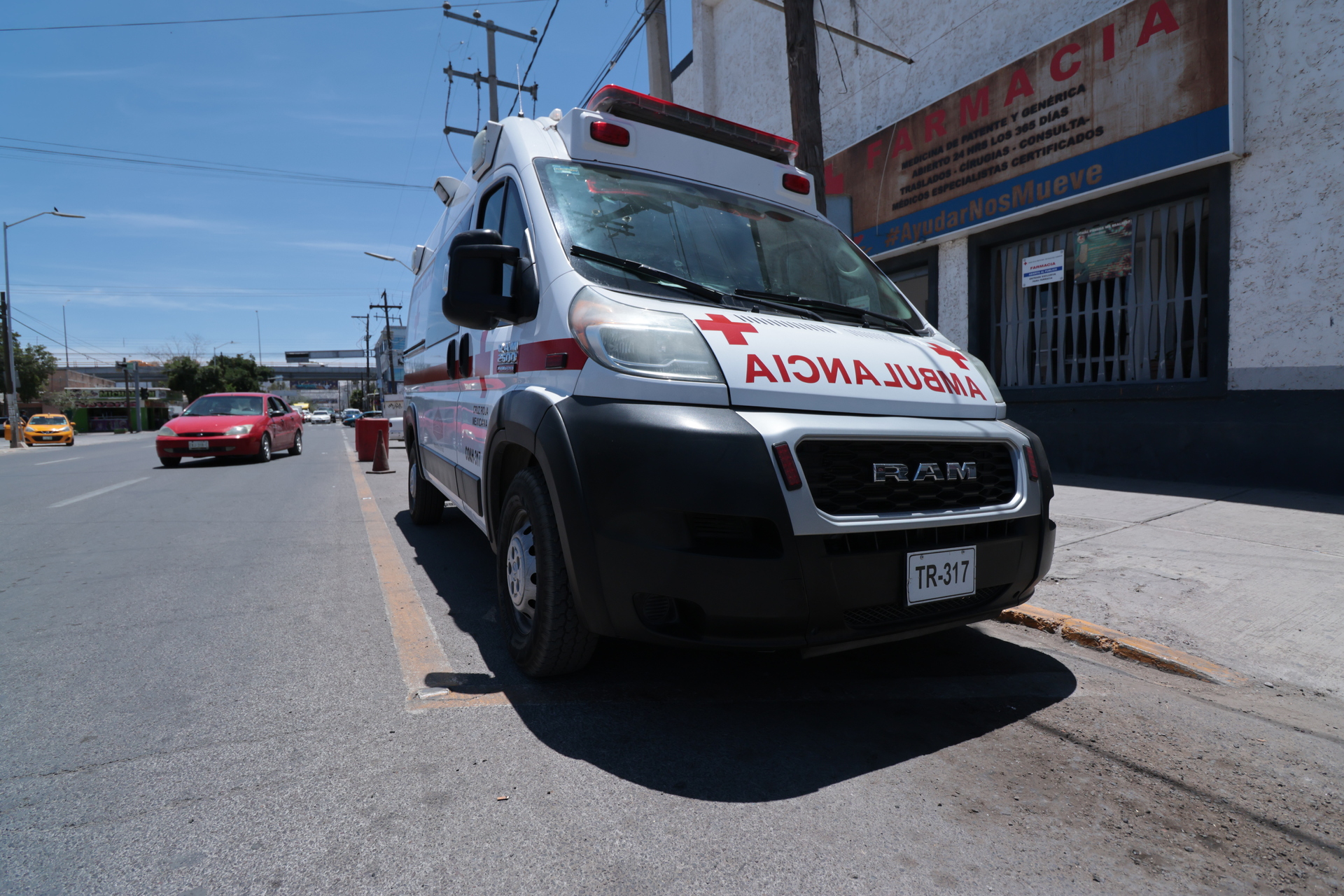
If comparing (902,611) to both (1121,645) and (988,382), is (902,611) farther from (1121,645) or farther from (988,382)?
(1121,645)

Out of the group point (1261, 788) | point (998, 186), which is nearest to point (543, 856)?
point (1261, 788)

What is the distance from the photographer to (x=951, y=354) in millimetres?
3137

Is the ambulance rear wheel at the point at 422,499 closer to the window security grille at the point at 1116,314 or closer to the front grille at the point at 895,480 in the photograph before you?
the front grille at the point at 895,480

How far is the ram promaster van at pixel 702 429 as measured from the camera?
2234 millimetres

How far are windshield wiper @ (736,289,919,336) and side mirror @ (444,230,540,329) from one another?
34.2 inches

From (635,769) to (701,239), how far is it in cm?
216

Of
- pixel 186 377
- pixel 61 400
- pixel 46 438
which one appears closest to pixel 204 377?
pixel 186 377

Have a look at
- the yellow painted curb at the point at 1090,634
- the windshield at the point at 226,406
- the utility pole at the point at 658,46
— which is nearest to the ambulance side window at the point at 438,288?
the yellow painted curb at the point at 1090,634

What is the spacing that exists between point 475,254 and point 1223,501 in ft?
20.7

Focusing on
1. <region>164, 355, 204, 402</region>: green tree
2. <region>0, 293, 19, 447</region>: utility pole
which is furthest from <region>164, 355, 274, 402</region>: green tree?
<region>0, 293, 19, 447</region>: utility pole

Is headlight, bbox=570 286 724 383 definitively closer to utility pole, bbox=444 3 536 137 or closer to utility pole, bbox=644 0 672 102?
utility pole, bbox=644 0 672 102

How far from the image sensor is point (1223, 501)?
6.08m

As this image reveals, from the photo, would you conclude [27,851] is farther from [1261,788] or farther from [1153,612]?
[1153,612]

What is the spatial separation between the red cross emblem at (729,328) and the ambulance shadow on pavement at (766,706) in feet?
4.32
